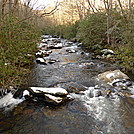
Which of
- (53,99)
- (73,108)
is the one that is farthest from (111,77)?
(53,99)

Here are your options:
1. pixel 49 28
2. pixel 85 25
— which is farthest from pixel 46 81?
pixel 49 28

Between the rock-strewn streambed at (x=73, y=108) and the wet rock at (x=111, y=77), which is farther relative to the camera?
the wet rock at (x=111, y=77)

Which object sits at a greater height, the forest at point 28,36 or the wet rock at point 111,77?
the forest at point 28,36

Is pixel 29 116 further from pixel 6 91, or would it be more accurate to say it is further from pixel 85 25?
pixel 85 25

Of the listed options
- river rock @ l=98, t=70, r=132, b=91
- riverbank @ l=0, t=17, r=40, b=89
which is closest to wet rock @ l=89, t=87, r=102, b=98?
river rock @ l=98, t=70, r=132, b=91

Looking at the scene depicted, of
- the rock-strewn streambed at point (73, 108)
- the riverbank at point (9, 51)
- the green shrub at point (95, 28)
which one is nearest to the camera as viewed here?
the rock-strewn streambed at point (73, 108)

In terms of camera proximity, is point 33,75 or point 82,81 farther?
point 33,75

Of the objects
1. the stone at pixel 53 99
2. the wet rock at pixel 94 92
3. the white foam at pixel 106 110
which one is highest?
the stone at pixel 53 99

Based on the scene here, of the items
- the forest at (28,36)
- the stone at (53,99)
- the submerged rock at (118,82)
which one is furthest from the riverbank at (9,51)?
the submerged rock at (118,82)

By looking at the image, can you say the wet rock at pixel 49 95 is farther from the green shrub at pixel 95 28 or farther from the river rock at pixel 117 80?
the green shrub at pixel 95 28

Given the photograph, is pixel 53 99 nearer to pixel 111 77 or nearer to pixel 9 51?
pixel 9 51

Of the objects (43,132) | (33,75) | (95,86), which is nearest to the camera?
(43,132)

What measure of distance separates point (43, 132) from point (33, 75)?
426 cm

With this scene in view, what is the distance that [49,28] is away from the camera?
43750 millimetres
